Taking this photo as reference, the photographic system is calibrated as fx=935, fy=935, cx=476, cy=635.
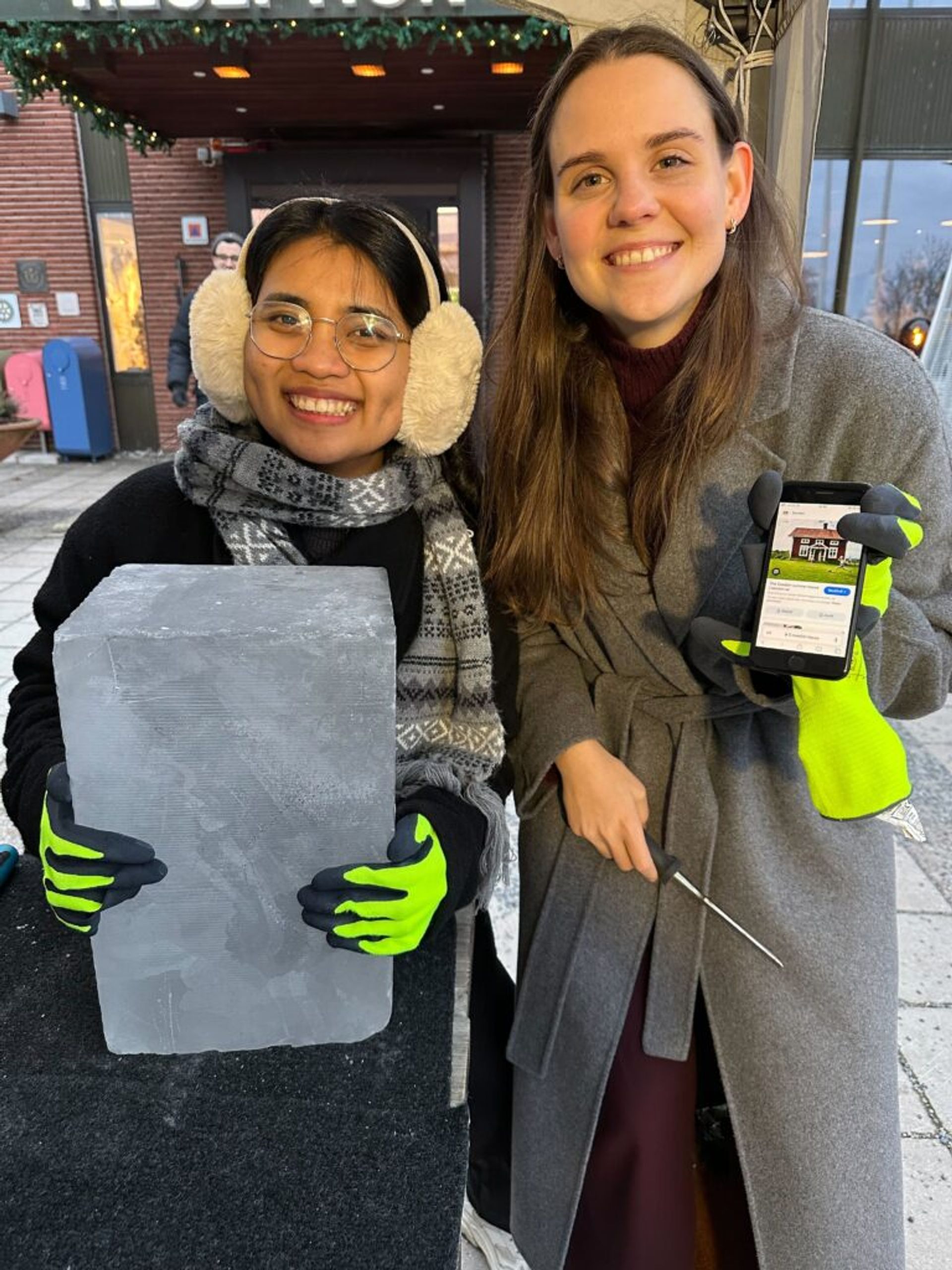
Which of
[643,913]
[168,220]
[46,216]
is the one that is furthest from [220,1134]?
[46,216]

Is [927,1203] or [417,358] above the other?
[417,358]

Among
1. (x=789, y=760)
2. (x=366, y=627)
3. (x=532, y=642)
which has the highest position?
(x=366, y=627)

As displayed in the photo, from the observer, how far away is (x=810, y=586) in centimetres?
110

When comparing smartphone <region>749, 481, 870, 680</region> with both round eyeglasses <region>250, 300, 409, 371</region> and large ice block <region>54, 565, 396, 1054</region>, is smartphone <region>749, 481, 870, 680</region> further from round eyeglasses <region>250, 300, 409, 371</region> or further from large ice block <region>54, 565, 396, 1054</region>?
round eyeglasses <region>250, 300, 409, 371</region>

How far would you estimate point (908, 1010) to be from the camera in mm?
2332

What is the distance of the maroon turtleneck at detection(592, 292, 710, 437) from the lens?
4.51 feet

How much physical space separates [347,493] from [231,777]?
0.56 metres

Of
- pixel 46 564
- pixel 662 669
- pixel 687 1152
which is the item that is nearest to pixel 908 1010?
pixel 687 1152

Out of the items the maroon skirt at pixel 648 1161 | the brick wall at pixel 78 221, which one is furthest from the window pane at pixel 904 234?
the maroon skirt at pixel 648 1161

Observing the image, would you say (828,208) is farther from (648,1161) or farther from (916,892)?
(648,1161)

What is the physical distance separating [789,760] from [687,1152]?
1.90 feet

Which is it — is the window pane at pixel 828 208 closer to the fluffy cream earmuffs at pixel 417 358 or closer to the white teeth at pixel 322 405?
the fluffy cream earmuffs at pixel 417 358

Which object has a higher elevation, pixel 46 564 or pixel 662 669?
pixel 662 669

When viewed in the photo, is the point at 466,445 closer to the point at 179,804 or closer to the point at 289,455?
the point at 289,455
